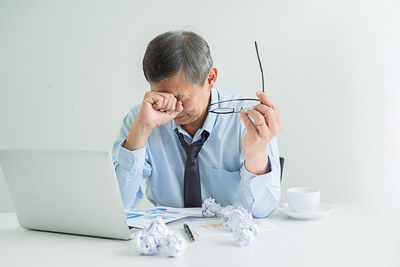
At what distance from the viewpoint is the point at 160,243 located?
112 cm

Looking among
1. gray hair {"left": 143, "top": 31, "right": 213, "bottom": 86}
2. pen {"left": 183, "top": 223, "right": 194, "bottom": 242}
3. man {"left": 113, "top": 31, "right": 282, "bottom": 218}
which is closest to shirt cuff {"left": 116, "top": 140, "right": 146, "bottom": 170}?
man {"left": 113, "top": 31, "right": 282, "bottom": 218}

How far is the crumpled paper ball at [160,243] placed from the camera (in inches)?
42.9

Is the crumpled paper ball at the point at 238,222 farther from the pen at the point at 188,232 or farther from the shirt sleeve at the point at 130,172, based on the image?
the shirt sleeve at the point at 130,172

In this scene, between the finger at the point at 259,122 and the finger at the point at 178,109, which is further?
the finger at the point at 178,109

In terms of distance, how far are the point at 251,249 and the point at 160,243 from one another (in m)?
0.23

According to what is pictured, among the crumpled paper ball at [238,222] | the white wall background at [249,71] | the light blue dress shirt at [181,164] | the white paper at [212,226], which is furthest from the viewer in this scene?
the white wall background at [249,71]

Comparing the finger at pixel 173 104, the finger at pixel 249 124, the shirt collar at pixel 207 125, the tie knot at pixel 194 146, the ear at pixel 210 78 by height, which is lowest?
the tie knot at pixel 194 146

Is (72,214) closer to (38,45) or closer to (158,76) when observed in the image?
(158,76)

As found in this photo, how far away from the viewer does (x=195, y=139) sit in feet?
6.08

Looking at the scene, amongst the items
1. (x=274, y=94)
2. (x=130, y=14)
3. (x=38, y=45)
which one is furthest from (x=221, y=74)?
(x=38, y=45)

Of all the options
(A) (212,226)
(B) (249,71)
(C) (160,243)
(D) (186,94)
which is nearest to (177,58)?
(D) (186,94)

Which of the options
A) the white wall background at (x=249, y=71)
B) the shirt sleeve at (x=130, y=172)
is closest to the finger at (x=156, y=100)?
the shirt sleeve at (x=130, y=172)

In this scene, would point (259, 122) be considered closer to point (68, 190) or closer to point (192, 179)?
point (192, 179)

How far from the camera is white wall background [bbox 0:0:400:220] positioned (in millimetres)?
3092
